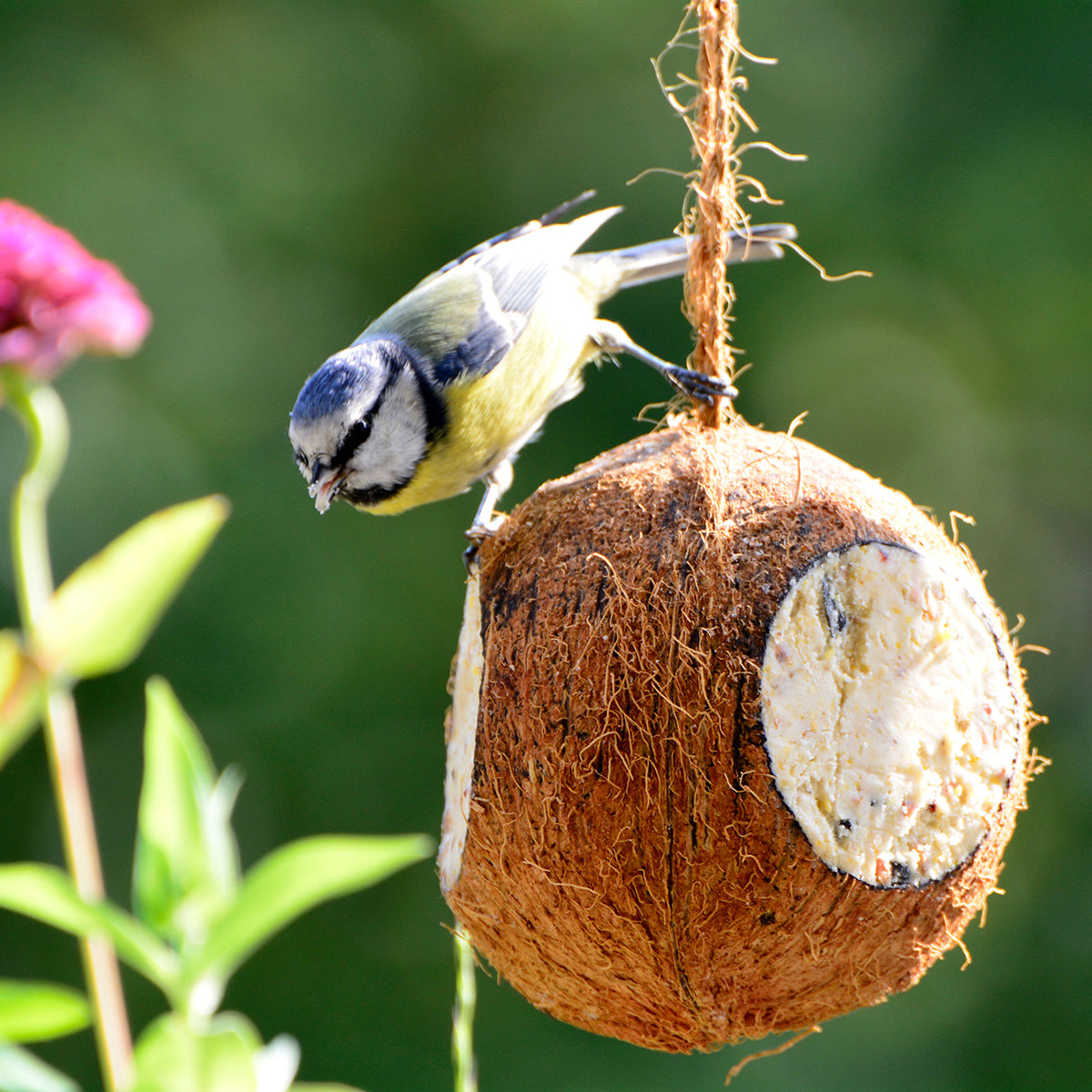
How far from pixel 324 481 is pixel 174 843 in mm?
775

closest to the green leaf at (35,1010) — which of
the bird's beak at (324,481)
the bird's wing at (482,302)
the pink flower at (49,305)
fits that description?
the pink flower at (49,305)

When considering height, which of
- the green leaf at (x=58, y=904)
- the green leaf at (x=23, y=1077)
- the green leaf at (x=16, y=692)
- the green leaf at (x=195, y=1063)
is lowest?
the green leaf at (x=23, y=1077)

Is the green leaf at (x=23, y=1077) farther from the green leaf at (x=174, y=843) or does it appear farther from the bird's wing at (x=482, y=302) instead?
the bird's wing at (x=482, y=302)

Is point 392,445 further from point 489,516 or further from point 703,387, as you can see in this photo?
point 703,387

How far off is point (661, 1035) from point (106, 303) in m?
0.88

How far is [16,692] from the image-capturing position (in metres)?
0.62

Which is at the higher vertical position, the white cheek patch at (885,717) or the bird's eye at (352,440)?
the bird's eye at (352,440)

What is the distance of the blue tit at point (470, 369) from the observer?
1.48 meters

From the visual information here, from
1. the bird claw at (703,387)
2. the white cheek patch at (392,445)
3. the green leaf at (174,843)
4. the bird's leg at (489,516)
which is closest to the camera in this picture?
the green leaf at (174,843)

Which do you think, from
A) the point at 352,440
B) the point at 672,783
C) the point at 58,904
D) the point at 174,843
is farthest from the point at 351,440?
the point at 58,904

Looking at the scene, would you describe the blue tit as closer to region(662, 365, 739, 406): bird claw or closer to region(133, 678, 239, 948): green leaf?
region(662, 365, 739, 406): bird claw

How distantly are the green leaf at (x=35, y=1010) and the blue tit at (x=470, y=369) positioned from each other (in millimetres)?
777

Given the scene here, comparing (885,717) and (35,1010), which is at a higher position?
(885,717)

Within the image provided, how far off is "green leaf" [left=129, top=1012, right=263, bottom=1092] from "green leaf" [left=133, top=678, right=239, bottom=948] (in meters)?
0.10
